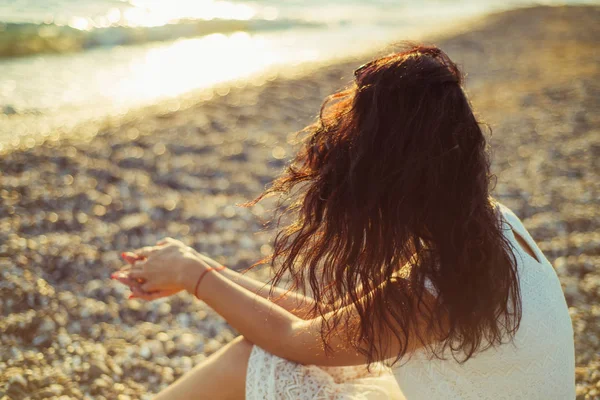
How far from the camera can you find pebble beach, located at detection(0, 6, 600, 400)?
3.23 m

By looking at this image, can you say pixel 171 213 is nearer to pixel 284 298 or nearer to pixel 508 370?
pixel 284 298

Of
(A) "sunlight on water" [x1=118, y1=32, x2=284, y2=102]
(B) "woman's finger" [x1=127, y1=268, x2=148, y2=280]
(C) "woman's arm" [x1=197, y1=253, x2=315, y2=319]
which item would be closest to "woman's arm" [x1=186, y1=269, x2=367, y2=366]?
(C) "woman's arm" [x1=197, y1=253, x2=315, y2=319]

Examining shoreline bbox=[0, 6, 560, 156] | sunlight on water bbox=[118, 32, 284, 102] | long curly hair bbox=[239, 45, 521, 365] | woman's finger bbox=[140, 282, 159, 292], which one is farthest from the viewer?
sunlight on water bbox=[118, 32, 284, 102]

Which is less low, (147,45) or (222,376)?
(147,45)

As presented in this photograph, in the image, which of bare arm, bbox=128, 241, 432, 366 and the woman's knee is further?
the woman's knee

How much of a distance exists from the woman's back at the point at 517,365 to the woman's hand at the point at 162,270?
93 centimetres

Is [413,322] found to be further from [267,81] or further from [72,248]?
[267,81]

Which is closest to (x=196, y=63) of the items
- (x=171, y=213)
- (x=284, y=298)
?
(x=171, y=213)

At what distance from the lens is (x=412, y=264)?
175cm

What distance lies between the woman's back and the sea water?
17.6 ft

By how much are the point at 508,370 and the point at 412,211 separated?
64 cm

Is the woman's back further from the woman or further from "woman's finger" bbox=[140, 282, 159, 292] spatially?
"woman's finger" bbox=[140, 282, 159, 292]

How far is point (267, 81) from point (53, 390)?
8059 mm

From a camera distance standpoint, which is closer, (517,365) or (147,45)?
(517,365)
